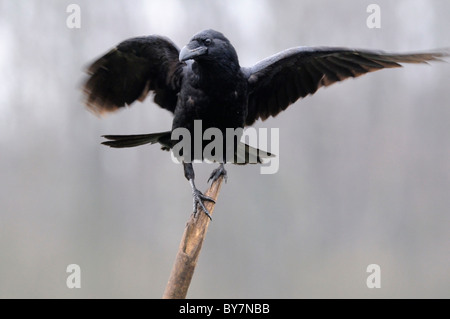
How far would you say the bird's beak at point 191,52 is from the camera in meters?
3.24

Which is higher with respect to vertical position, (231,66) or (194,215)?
(231,66)

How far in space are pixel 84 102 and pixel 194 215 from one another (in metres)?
1.09

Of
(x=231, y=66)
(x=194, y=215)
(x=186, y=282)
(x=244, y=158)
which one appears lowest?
(x=186, y=282)

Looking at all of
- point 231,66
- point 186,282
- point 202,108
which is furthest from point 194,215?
point 231,66

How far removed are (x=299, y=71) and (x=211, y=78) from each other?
69 centimetres

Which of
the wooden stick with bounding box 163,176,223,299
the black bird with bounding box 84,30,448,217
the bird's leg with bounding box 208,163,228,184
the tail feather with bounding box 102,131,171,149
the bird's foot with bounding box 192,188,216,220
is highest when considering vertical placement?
the black bird with bounding box 84,30,448,217

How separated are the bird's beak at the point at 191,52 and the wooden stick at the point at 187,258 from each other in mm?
904

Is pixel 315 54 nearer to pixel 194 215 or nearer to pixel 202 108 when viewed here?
pixel 202 108

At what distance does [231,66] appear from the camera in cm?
343

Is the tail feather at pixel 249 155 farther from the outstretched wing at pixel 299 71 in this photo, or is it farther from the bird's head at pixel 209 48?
the bird's head at pixel 209 48

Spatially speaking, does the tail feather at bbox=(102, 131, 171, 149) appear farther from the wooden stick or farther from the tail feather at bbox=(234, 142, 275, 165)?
the wooden stick

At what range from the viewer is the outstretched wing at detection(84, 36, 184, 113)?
3561 millimetres

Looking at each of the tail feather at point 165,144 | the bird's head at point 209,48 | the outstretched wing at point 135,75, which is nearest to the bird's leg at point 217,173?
the tail feather at point 165,144

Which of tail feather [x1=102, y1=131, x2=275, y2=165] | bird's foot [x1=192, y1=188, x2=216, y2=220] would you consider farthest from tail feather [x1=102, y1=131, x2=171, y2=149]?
bird's foot [x1=192, y1=188, x2=216, y2=220]
